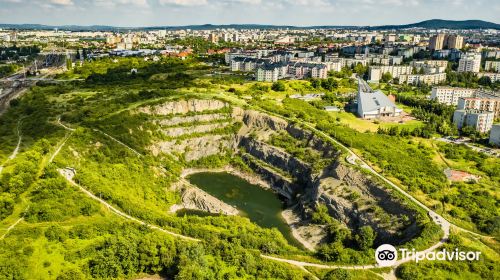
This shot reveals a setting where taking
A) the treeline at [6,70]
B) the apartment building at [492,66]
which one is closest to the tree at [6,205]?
the treeline at [6,70]

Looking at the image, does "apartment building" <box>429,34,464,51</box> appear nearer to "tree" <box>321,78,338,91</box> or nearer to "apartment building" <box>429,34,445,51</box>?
"apartment building" <box>429,34,445,51</box>

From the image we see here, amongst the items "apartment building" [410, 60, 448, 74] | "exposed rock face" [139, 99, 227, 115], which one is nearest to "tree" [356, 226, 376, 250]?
"exposed rock face" [139, 99, 227, 115]

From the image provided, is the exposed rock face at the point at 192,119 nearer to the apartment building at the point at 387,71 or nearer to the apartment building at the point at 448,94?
the apartment building at the point at 448,94

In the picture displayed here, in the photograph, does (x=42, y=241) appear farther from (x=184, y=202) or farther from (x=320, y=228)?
(x=320, y=228)

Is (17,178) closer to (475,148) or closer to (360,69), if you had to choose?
(475,148)

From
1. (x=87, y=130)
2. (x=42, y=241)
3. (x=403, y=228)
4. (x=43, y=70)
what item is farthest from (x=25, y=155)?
(x=43, y=70)

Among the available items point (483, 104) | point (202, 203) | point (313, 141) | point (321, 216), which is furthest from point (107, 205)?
point (483, 104)
